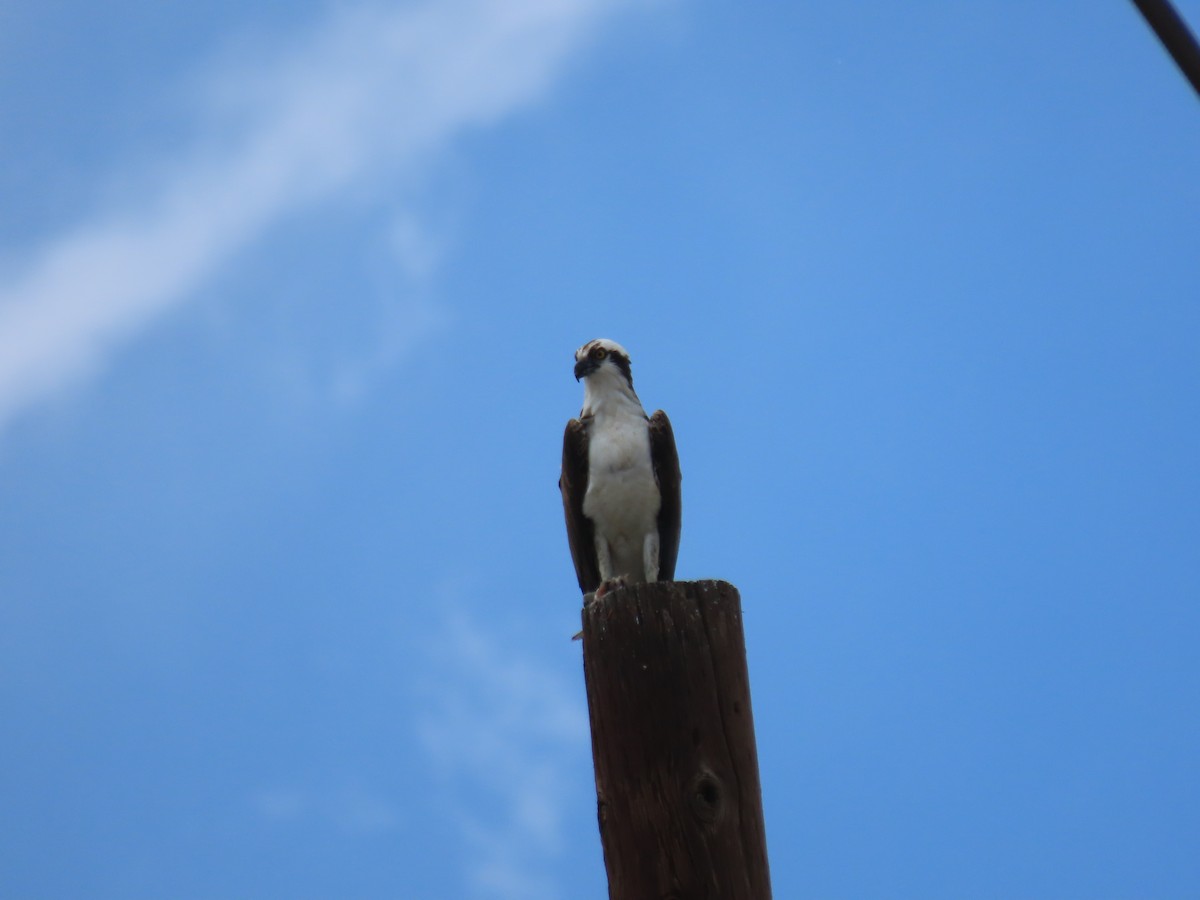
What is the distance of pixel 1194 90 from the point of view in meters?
1.72

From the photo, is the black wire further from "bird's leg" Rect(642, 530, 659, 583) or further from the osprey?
"bird's leg" Rect(642, 530, 659, 583)

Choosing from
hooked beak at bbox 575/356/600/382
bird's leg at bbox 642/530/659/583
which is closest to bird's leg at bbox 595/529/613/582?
bird's leg at bbox 642/530/659/583

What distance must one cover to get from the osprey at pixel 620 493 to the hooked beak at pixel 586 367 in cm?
26

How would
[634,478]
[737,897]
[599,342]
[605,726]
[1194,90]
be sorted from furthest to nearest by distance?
[599,342]
[634,478]
[605,726]
[737,897]
[1194,90]

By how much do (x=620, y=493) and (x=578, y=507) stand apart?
0.37m

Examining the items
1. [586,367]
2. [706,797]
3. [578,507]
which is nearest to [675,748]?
[706,797]

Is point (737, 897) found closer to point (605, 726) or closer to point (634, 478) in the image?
point (605, 726)

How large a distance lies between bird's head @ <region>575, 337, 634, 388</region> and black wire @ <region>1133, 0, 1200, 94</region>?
6610 millimetres

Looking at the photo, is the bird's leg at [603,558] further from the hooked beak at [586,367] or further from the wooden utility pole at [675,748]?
the wooden utility pole at [675,748]

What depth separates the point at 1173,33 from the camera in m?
1.78

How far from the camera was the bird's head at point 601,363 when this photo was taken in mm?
8391

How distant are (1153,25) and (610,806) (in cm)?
286

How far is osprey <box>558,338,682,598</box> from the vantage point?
25.5 ft

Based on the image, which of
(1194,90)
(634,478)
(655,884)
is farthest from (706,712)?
(634,478)
